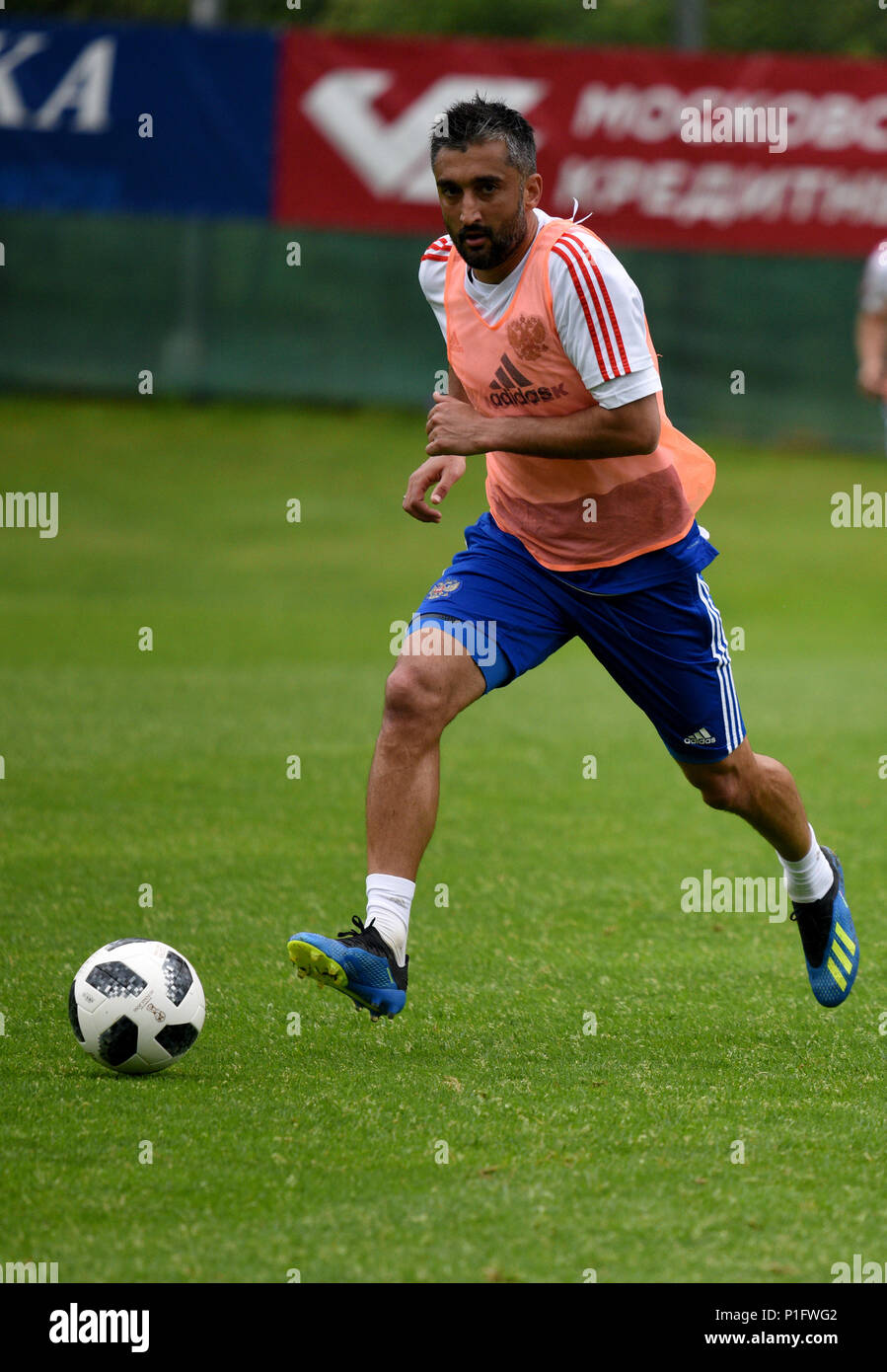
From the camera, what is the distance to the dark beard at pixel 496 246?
15.9 feet

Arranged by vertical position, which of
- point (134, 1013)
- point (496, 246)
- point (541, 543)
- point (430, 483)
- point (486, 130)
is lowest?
point (134, 1013)

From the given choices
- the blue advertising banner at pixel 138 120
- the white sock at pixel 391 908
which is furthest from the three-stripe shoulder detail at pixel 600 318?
the blue advertising banner at pixel 138 120

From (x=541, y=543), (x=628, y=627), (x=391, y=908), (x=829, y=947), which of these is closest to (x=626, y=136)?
(x=541, y=543)

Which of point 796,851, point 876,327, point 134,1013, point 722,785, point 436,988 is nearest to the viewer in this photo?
point 134,1013

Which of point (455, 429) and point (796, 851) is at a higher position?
point (455, 429)

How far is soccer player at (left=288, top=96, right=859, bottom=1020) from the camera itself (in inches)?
187

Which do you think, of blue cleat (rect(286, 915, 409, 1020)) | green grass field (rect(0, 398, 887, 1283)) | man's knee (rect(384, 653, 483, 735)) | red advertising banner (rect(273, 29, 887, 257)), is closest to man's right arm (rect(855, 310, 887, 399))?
green grass field (rect(0, 398, 887, 1283))

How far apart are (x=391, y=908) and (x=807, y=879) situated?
1.47 m

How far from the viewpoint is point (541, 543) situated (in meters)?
5.17

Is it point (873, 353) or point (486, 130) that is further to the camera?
point (873, 353)

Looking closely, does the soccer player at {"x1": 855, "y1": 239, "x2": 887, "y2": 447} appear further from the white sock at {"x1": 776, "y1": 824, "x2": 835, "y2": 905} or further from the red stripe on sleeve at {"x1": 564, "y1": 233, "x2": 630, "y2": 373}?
the red stripe on sleeve at {"x1": 564, "y1": 233, "x2": 630, "y2": 373}

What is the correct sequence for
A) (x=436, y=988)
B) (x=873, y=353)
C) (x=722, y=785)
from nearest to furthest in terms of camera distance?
→ (x=722, y=785) → (x=436, y=988) → (x=873, y=353)

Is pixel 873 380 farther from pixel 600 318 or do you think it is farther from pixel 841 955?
pixel 600 318
